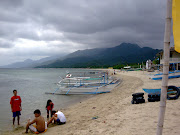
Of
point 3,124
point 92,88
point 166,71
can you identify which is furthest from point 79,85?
point 166,71

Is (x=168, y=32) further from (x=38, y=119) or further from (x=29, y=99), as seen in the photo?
(x=29, y=99)

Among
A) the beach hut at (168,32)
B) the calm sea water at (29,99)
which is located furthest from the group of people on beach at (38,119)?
the beach hut at (168,32)

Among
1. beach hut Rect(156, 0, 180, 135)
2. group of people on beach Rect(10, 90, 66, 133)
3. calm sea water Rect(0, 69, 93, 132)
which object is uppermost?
beach hut Rect(156, 0, 180, 135)

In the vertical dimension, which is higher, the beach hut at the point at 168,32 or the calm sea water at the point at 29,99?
the beach hut at the point at 168,32

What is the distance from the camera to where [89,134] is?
5.48 meters

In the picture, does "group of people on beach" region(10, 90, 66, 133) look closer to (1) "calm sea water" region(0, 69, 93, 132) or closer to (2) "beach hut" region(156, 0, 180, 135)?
(1) "calm sea water" region(0, 69, 93, 132)

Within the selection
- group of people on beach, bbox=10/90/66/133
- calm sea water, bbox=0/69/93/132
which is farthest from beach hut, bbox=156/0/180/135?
calm sea water, bbox=0/69/93/132

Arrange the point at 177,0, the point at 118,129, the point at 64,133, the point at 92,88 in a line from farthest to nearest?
the point at 92,88 < the point at 64,133 < the point at 118,129 < the point at 177,0

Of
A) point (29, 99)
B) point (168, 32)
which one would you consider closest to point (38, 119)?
point (168, 32)

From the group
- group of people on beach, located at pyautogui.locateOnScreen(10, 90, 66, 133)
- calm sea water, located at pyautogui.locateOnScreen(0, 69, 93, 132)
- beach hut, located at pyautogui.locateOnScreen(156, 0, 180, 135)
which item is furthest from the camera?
calm sea water, located at pyautogui.locateOnScreen(0, 69, 93, 132)

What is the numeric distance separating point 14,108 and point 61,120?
2732 mm

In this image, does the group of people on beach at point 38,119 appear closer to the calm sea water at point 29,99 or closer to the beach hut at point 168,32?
the calm sea water at point 29,99

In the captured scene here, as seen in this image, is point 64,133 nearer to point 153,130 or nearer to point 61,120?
point 61,120

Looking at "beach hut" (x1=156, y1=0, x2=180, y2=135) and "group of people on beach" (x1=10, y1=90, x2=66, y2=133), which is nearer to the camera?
"beach hut" (x1=156, y1=0, x2=180, y2=135)
